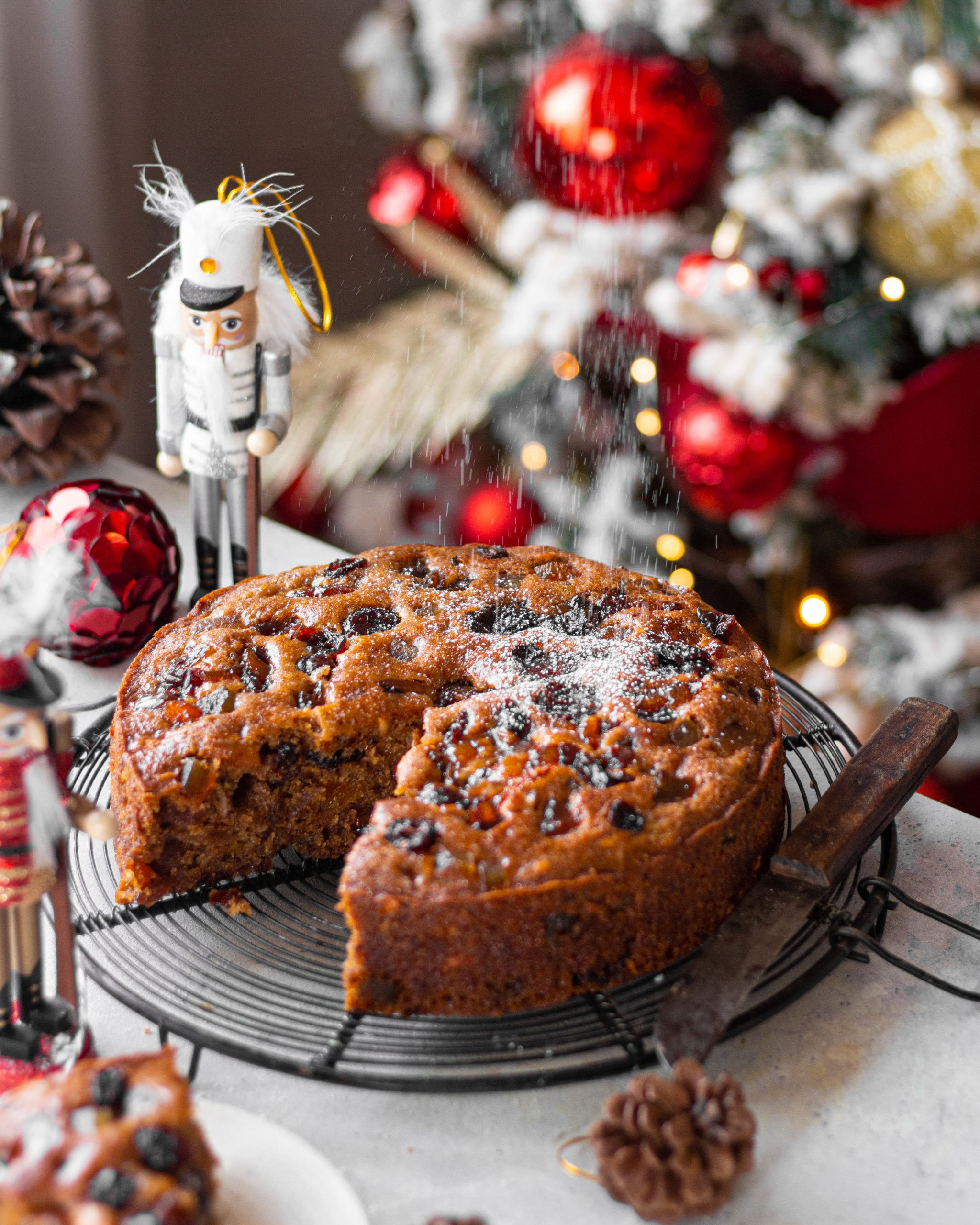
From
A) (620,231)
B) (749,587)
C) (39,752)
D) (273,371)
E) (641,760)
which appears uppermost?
(620,231)

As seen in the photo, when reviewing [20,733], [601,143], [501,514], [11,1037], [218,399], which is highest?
[601,143]

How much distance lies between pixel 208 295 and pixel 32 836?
973 mm

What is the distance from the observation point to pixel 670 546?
2.89m

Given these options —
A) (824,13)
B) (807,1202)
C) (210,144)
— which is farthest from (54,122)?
(807,1202)

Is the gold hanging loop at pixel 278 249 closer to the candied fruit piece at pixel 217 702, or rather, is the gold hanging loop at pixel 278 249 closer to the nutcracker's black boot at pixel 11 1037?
the candied fruit piece at pixel 217 702

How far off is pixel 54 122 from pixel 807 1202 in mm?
3477

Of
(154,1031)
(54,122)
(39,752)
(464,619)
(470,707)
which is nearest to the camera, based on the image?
(39,752)

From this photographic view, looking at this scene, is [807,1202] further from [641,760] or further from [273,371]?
[273,371]

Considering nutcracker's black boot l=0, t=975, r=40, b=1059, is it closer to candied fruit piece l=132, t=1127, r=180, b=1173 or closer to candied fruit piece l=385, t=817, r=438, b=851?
candied fruit piece l=132, t=1127, r=180, b=1173

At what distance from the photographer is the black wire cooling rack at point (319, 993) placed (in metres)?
1.21

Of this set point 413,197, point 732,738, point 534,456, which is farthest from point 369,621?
point 413,197

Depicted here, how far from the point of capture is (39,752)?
1.10m

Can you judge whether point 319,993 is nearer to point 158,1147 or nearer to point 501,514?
point 158,1147

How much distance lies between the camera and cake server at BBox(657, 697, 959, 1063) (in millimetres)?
1209
